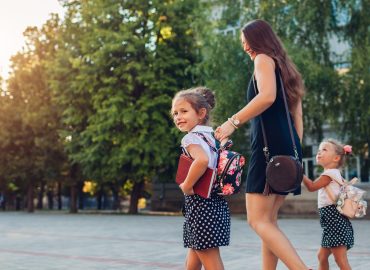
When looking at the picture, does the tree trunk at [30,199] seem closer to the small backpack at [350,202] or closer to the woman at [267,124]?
the small backpack at [350,202]

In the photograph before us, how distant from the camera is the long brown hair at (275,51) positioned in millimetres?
4480

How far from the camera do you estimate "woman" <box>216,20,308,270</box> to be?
420cm

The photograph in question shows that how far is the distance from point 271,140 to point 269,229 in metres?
0.68

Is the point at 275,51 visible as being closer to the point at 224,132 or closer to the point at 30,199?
the point at 224,132

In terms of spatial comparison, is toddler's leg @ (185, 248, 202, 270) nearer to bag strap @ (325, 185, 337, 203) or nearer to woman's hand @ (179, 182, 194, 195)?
woman's hand @ (179, 182, 194, 195)

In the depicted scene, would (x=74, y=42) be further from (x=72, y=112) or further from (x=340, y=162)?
(x=340, y=162)

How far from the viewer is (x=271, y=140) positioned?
435 centimetres

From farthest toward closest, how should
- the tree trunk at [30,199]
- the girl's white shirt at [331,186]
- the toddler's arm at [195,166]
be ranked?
the tree trunk at [30,199] < the girl's white shirt at [331,186] < the toddler's arm at [195,166]

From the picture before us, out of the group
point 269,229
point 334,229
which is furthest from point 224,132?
point 334,229

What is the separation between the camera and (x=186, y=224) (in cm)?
432

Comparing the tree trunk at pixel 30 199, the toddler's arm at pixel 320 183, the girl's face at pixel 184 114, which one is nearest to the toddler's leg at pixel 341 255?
the toddler's arm at pixel 320 183

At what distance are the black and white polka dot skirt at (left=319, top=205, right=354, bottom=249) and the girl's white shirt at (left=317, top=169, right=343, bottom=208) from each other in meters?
0.06

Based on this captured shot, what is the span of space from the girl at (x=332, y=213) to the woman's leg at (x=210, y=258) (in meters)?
1.57

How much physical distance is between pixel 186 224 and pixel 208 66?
55.2ft
